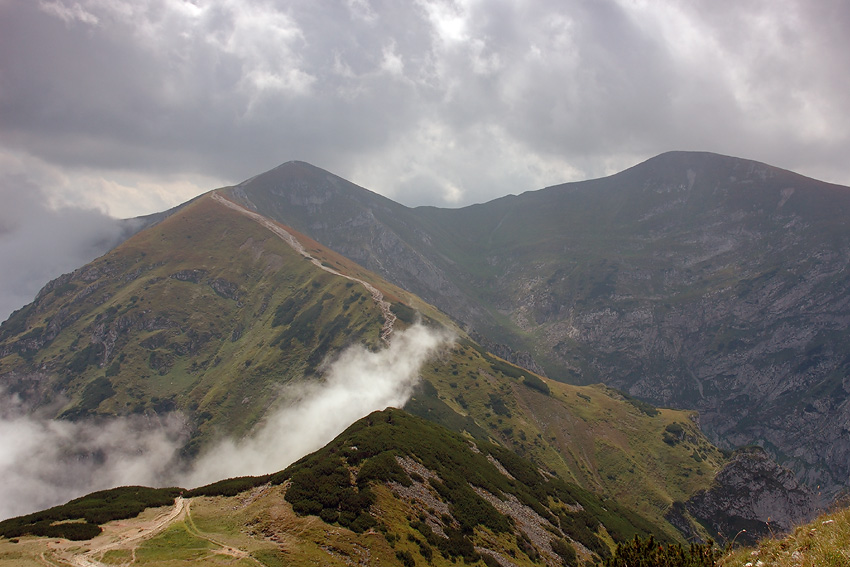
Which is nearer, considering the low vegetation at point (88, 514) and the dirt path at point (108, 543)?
the dirt path at point (108, 543)

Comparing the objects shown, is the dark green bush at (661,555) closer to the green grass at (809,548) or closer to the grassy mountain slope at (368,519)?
the green grass at (809,548)

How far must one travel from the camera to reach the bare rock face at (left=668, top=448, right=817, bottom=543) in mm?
154375

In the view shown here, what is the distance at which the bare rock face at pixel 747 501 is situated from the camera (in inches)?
6078

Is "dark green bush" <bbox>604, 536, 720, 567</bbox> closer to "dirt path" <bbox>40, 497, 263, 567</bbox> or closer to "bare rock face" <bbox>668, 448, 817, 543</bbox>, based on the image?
"dirt path" <bbox>40, 497, 263, 567</bbox>

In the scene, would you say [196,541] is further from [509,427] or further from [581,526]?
[509,427]

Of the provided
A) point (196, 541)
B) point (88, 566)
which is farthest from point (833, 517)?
point (88, 566)

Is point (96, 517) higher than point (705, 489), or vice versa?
point (96, 517)

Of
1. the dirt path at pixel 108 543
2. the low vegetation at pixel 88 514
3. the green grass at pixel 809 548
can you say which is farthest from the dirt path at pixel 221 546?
the green grass at pixel 809 548

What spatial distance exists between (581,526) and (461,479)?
32.4 metres

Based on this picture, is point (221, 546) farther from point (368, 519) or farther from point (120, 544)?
point (368, 519)

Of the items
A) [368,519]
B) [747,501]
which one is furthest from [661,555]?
[747,501]

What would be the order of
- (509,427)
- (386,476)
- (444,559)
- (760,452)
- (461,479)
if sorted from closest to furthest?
(444,559) → (386,476) → (461,479) → (760,452) → (509,427)

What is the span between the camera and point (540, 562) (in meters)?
61.8

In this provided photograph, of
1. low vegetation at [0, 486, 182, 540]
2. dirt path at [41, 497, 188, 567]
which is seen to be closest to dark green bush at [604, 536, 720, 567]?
dirt path at [41, 497, 188, 567]
